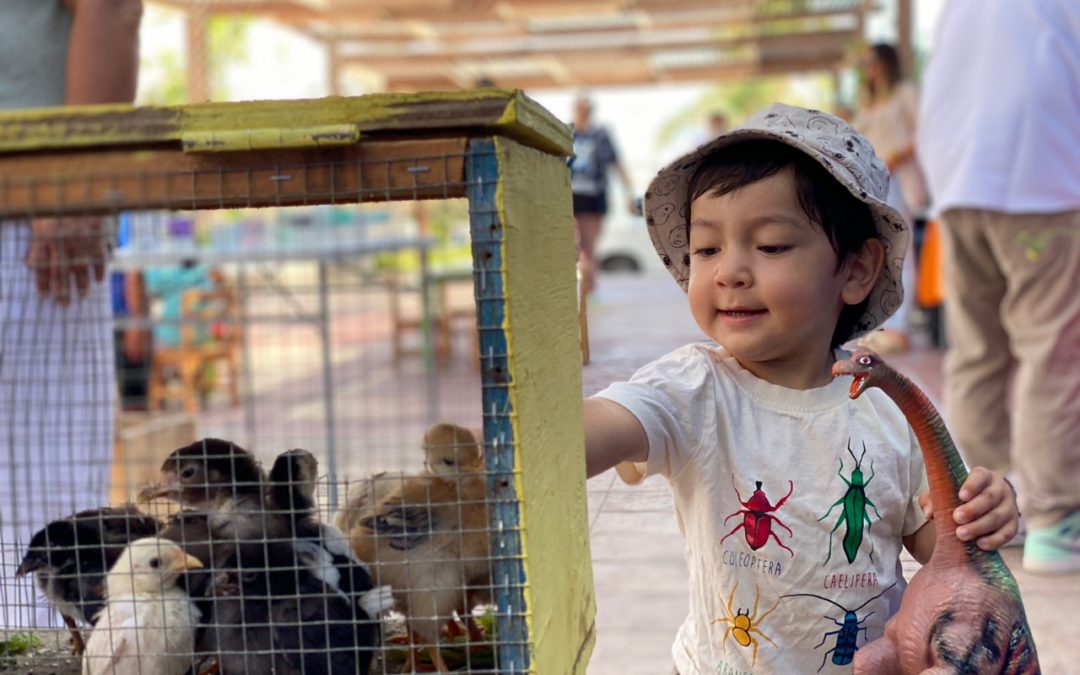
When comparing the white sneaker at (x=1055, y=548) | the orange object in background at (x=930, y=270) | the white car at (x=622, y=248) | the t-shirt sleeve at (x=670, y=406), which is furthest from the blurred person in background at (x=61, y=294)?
the white car at (x=622, y=248)

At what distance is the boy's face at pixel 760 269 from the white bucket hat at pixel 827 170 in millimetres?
71

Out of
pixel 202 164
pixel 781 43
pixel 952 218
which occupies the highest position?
pixel 781 43

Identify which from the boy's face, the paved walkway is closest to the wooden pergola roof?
the paved walkway

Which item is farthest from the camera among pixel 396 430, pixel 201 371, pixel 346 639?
pixel 201 371

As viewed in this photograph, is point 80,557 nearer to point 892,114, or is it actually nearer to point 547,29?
point 892,114

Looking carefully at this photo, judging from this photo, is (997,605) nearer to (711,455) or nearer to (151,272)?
(711,455)

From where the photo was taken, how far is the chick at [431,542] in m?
1.75

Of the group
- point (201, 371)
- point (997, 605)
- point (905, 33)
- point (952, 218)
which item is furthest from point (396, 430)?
point (997, 605)

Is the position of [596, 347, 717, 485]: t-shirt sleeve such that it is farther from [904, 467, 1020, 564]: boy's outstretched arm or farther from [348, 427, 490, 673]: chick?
[904, 467, 1020, 564]: boy's outstretched arm

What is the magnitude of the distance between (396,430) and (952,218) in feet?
13.6

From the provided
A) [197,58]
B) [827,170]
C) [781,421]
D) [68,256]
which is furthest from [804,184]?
[197,58]

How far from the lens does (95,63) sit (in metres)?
2.56

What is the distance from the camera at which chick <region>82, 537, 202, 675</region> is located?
1.58 meters

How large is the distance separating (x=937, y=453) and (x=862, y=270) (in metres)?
0.42
